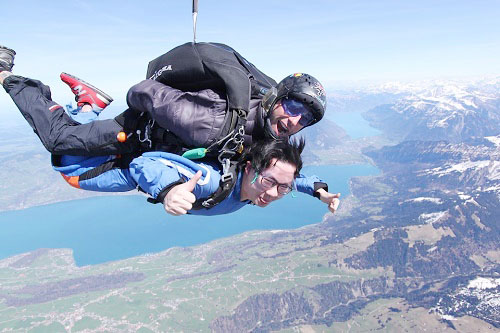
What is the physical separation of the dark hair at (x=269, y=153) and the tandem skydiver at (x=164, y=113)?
0.09 meters

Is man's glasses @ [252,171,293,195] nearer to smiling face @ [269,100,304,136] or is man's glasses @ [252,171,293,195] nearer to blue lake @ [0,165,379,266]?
smiling face @ [269,100,304,136]

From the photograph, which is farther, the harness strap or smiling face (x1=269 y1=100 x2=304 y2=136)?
the harness strap

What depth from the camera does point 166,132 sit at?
9.49 ft

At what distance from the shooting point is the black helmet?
9.77 feet

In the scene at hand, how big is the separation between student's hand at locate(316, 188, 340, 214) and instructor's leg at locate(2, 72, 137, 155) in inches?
85.2

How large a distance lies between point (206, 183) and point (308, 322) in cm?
8205

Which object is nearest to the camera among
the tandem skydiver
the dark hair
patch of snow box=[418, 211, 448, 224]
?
the tandem skydiver

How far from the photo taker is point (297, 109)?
310 cm

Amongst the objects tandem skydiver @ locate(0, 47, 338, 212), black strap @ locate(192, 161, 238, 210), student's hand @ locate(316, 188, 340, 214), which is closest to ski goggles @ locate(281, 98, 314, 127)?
tandem skydiver @ locate(0, 47, 338, 212)

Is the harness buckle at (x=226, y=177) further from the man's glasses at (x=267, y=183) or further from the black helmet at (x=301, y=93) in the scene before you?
the black helmet at (x=301, y=93)

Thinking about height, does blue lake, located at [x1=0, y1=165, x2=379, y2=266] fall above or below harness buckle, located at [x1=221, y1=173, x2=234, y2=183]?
below

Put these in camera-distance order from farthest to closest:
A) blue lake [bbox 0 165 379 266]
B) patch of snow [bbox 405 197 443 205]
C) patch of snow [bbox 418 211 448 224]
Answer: patch of snow [bbox 405 197 443 205]
patch of snow [bbox 418 211 448 224]
blue lake [bbox 0 165 379 266]

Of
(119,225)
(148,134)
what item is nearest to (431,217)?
(119,225)

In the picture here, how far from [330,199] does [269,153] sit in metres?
1.24
